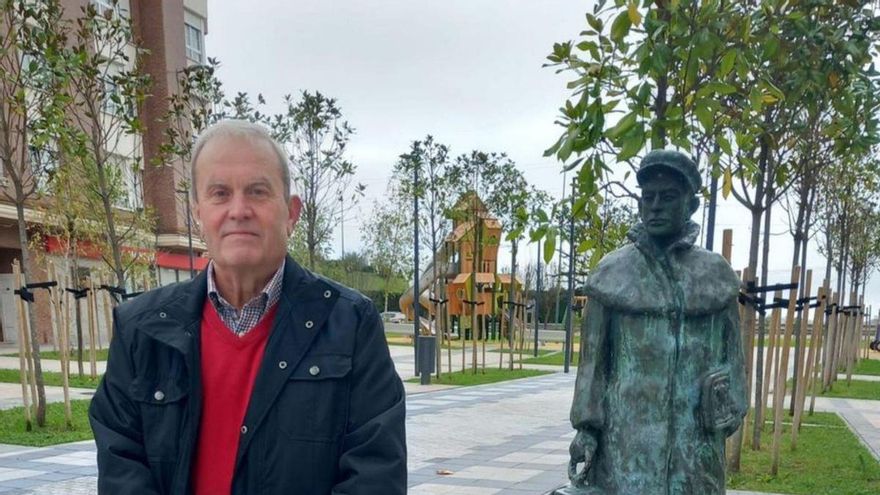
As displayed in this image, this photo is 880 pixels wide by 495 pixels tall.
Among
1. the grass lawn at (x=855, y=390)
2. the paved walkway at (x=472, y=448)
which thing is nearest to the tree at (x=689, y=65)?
the paved walkway at (x=472, y=448)

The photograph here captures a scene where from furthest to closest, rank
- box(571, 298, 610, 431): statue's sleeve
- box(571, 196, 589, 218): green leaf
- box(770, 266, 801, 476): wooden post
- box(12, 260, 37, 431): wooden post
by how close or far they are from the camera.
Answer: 1. box(12, 260, 37, 431): wooden post
2. box(770, 266, 801, 476): wooden post
3. box(571, 196, 589, 218): green leaf
4. box(571, 298, 610, 431): statue's sleeve

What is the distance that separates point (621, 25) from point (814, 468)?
6.19 metres

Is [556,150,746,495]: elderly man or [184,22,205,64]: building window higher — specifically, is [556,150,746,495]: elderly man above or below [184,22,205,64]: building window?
below

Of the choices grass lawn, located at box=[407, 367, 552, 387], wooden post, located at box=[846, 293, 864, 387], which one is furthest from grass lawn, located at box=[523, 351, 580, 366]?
wooden post, located at box=[846, 293, 864, 387]

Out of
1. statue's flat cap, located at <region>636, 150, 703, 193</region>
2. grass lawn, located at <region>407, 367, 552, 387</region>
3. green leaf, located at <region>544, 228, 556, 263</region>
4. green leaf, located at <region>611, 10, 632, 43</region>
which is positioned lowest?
grass lawn, located at <region>407, 367, 552, 387</region>

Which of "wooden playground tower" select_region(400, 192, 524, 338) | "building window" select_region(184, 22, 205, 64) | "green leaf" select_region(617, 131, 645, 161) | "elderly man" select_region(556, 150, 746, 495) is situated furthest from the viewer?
"building window" select_region(184, 22, 205, 64)

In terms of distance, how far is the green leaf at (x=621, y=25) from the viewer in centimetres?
387

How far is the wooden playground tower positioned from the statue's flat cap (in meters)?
13.6

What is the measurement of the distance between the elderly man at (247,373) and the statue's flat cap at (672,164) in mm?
1489

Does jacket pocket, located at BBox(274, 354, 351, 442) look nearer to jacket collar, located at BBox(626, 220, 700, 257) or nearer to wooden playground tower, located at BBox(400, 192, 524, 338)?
jacket collar, located at BBox(626, 220, 700, 257)

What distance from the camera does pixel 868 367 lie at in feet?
76.0

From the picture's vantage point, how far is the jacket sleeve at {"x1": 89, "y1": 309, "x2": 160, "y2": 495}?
2.10 metres

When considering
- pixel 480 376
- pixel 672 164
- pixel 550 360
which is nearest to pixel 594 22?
pixel 672 164

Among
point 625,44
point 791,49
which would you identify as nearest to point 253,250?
point 625,44
